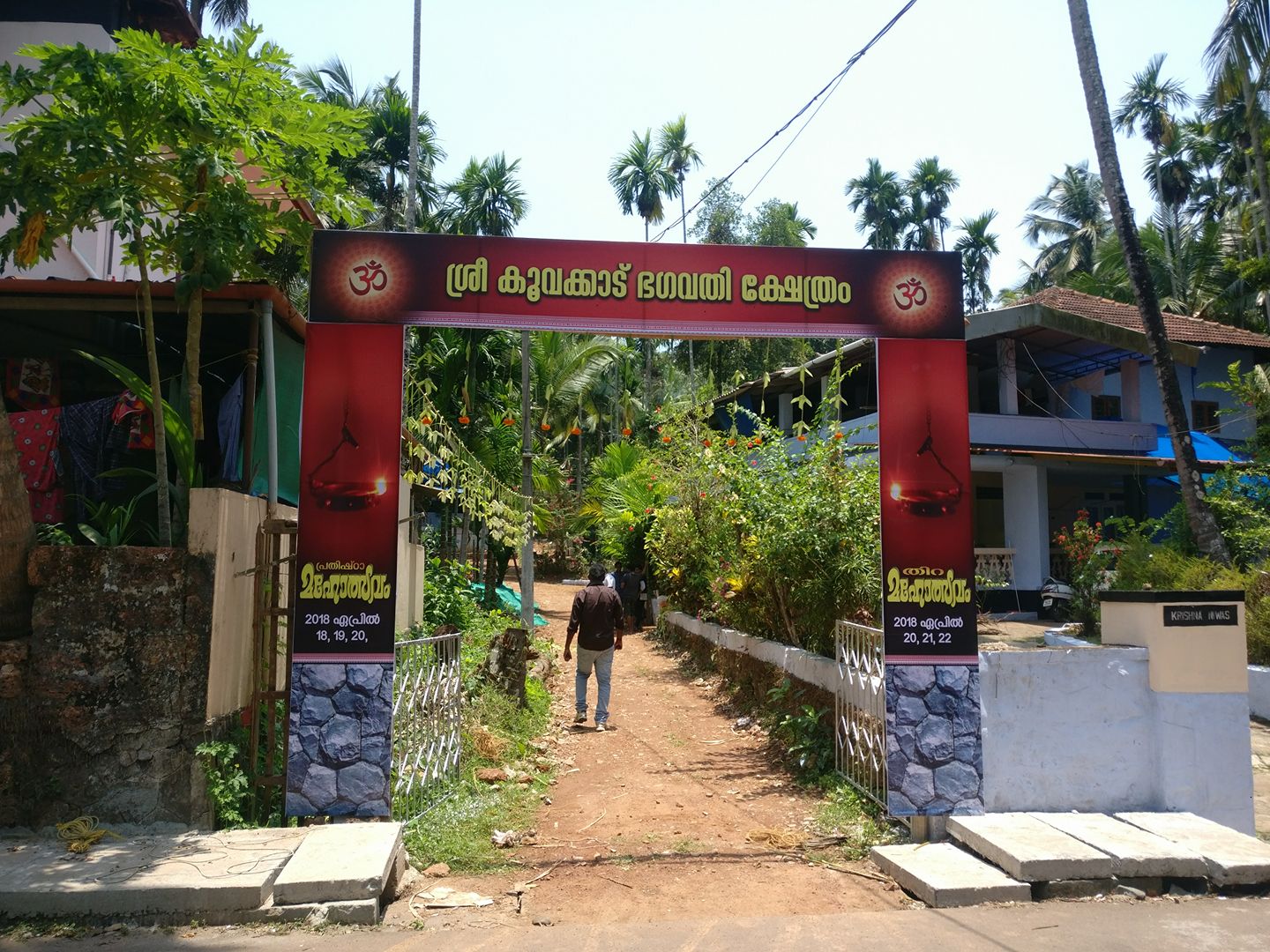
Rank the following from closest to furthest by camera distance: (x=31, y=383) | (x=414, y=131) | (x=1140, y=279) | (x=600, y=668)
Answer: (x=31, y=383), (x=600, y=668), (x=1140, y=279), (x=414, y=131)

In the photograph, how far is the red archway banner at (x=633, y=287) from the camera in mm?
6398

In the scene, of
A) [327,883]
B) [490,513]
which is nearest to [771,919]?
[327,883]

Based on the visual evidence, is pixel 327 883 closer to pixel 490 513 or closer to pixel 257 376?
pixel 257 376

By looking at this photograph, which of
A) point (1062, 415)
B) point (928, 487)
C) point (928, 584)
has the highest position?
point (1062, 415)

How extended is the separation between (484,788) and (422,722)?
3.03 feet

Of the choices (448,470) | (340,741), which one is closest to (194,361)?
(340,741)

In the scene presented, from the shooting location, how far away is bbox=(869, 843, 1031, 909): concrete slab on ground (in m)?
5.23

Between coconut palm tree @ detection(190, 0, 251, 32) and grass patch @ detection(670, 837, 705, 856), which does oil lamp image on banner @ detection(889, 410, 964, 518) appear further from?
coconut palm tree @ detection(190, 0, 251, 32)

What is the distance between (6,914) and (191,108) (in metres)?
4.61

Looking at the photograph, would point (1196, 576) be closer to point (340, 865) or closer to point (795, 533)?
point (795, 533)

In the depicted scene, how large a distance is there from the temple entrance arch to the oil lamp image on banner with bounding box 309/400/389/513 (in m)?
0.01

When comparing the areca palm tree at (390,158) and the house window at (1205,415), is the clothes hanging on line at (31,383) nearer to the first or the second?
the areca palm tree at (390,158)

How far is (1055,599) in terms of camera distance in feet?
60.8

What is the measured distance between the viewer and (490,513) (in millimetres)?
12000
